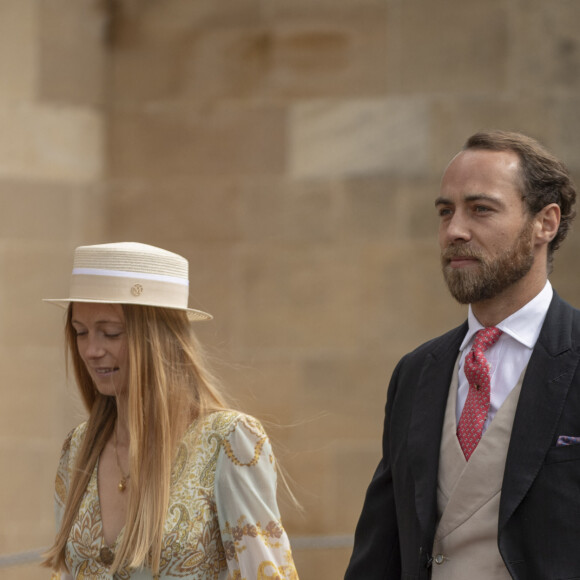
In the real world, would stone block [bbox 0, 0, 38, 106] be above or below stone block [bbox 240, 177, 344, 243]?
above

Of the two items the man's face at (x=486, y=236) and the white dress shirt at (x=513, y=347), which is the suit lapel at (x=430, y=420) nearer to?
the white dress shirt at (x=513, y=347)

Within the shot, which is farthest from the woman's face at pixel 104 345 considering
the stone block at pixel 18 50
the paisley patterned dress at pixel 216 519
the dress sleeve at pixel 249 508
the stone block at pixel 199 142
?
the stone block at pixel 18 50

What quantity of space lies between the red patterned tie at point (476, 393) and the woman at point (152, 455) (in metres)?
0.57

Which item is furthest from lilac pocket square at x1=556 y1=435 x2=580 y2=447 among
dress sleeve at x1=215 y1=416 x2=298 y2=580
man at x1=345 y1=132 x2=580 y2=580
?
dress sleeve at x1=215 y1=416 x2=298 y2=580

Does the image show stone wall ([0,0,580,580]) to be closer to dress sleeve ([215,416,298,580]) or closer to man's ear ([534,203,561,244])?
dress sleeve ([215,416,298,580])

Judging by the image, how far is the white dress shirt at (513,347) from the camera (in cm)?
294

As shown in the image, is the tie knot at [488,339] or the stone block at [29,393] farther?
the stone block at [29,393]

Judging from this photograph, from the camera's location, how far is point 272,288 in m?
6.18

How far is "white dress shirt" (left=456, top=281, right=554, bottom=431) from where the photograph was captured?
2941 millimetres

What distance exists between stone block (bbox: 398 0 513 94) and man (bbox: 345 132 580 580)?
3122 mm

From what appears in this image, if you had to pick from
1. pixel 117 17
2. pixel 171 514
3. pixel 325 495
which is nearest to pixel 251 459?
pixel 171 514

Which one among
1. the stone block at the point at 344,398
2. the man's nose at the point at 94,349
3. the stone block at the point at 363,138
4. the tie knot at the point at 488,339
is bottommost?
the stone block at the point at 344,398

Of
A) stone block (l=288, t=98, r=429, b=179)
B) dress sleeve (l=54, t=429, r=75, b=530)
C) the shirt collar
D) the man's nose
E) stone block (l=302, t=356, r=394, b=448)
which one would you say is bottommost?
stone block (l=302, t=356, r=394, b=448)

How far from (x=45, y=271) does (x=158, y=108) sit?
1.14 m
